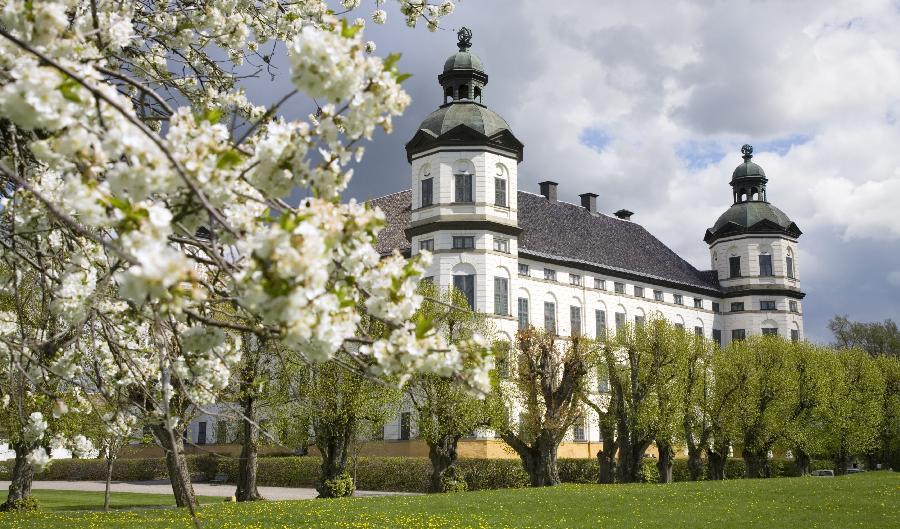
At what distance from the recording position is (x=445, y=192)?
143ft

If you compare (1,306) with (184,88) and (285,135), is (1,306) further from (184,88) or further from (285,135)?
(285,135)

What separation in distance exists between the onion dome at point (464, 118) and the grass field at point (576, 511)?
23.0 meters

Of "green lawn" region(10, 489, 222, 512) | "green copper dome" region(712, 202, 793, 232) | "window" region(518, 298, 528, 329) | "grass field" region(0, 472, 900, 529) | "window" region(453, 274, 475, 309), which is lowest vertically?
"green lawn" region(10, 489, 222, 512)

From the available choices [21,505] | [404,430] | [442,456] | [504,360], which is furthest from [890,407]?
[21,505]

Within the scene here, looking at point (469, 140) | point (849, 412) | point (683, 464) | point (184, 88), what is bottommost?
point (683, 464)

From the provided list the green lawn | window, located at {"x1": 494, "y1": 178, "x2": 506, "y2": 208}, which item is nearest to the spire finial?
window, located at {"x1": 494, "y1": 178, "x2": 506, "y2": 208}

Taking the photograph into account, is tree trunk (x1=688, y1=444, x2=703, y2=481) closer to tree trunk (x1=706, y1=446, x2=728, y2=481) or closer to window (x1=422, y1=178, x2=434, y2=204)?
tree trunk (x1=706, y1=446, x2=728, y2=481)

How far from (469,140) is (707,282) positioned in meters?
28.5

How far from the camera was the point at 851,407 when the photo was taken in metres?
42.4

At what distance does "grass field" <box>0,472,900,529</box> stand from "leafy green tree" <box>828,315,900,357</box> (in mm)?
59787

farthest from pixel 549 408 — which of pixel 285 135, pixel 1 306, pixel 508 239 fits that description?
pixel 285 135

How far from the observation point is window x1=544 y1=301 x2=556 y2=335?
159 ft

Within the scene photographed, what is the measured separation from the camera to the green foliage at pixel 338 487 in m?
30.1

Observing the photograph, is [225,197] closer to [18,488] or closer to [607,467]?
[18,488]
